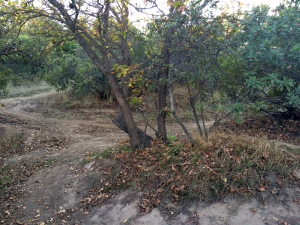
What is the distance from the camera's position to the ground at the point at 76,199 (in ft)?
12.4

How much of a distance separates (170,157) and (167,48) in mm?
2399

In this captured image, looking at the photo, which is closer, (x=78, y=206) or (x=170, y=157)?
(x=78, y=206)

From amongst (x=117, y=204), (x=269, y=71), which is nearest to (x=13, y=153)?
(x=117, y=204)

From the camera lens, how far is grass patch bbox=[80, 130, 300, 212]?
4109mm

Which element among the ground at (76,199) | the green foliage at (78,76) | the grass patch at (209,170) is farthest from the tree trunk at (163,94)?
the green foliage at (78,76)

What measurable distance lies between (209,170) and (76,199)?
2643mm

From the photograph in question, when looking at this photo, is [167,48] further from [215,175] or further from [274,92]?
[274,92]

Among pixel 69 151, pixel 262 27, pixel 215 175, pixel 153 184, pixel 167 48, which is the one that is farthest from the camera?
pixel 69 151

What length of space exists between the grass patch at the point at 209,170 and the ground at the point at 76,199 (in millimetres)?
167

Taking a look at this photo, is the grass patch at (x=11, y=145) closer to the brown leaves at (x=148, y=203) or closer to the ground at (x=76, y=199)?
the ground at (x=76, y=199)

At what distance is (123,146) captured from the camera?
6.36 metres

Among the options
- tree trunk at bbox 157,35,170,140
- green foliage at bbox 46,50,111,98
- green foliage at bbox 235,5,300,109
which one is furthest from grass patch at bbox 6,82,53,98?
green foliage at bbox 235,5,300,109

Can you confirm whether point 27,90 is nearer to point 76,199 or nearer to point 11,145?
point 11,145

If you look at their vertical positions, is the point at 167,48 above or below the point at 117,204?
above
